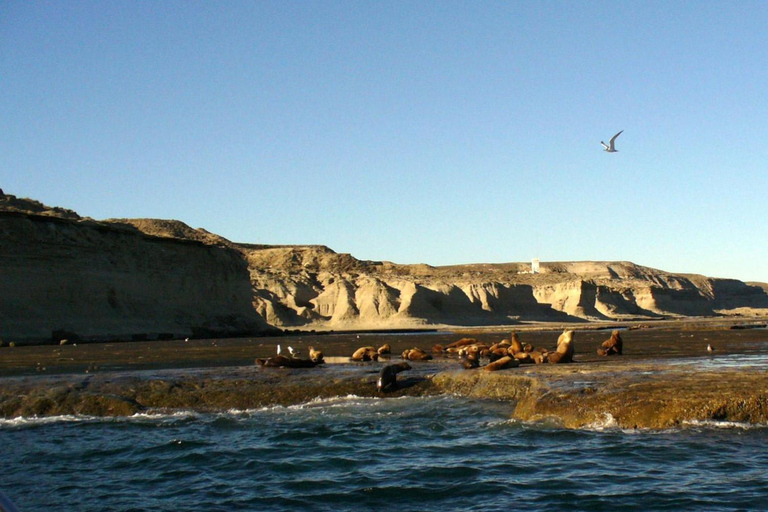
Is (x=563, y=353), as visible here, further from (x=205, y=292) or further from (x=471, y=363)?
(x=205, y=292)

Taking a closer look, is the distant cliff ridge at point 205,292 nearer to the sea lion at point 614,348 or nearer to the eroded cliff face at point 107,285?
the eroded cliff face at point 107,285

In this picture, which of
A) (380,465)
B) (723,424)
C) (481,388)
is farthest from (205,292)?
(723,424)

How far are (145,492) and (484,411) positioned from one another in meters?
7.60

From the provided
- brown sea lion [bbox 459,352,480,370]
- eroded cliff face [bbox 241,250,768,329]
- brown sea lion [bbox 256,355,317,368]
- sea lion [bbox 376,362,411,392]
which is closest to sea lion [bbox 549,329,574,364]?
brown sea lion [bbox 459,352,480,370]

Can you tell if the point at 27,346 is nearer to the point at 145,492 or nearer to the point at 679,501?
the point at 145,492

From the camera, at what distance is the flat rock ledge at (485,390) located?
13.4 meters

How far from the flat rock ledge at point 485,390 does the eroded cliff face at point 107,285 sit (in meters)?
29.0

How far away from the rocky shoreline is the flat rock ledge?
2cm

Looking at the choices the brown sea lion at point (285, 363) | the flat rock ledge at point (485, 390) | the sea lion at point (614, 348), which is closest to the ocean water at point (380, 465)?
the flat rock ledge at point (485, 390)

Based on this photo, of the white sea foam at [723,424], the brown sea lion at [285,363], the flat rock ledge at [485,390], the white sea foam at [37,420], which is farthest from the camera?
the brown sea lion at [285,363]

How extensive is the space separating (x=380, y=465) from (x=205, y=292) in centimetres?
5418

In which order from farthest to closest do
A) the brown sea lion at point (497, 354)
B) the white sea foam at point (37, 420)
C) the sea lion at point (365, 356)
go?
the sea lion at point (365, 356) < the brown sea lion at point (497, 354) < the white sea foam at point (37, 420)

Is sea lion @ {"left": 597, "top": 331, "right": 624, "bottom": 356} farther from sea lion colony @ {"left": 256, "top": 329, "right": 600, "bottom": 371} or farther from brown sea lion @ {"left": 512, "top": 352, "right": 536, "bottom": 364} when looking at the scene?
brown sea lion @ {"left": 512, "top": 352, "right": 536, "bottom": 364}

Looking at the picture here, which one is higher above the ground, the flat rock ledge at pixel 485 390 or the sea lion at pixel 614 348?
the sea lion at pixel 614 348
